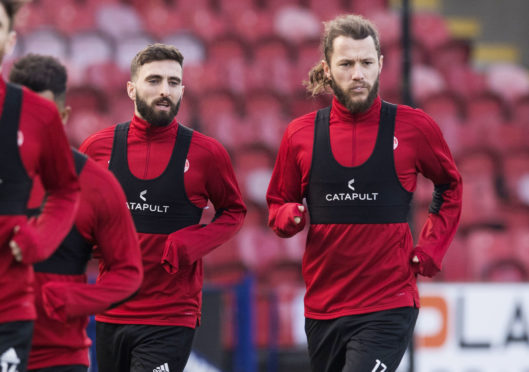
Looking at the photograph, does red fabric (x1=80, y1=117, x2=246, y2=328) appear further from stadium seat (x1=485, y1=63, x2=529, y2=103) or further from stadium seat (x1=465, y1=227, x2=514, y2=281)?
stadium seat (x1=485, y1=63, x2=529, y2=103)

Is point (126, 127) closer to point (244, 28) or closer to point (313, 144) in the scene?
point (313, 144)

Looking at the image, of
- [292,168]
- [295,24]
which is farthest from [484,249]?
[295,24]

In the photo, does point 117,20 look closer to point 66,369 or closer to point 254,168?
point 254,168

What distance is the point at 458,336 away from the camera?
8.60 metres

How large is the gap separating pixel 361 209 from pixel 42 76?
162 cm

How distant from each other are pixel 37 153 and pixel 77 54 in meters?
10.1

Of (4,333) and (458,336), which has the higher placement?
(4,333)

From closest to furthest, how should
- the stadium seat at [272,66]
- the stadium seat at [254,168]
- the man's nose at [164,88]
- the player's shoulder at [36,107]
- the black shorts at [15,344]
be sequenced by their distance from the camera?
the black shorts at [15,344]
the player's shoulder at [36,107]
the man's nose at [164,88]
the stadium seat at [254,168]
the stadium seat at [272,66]

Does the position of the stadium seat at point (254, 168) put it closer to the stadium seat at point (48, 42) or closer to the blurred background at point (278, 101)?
the blurred background at point (278, 101)

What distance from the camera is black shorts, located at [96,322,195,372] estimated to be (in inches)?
192

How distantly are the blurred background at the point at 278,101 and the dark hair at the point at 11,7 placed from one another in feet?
14.7

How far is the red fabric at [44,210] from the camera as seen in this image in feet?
11.1

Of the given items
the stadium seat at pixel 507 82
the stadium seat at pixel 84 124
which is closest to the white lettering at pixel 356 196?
the stadium seat at pixel 84 124

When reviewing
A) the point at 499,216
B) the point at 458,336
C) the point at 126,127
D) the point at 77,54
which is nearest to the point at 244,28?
the point at 77,54
